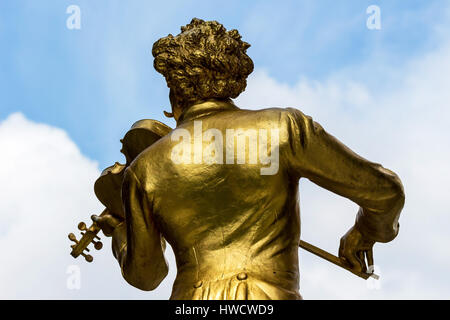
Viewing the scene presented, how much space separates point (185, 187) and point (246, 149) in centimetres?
44

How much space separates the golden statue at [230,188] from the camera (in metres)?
7.27

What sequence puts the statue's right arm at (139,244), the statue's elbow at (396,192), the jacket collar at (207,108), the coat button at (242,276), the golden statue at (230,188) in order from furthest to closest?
Result: the jacket collar at (207,108) < the statue's right arm at (139,244) < the statue's elbow at (396,192) < the golden statue at (230,188) < the coat button at (242,276)

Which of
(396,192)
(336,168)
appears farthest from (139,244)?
(396,192)

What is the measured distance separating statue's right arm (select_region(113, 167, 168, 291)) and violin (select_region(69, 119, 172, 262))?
0.42 meters

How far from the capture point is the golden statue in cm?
727

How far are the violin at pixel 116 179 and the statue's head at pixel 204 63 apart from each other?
41cm

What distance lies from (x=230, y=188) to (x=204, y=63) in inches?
35.0

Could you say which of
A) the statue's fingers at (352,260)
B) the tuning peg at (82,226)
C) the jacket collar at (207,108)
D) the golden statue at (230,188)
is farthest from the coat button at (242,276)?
the tuning peg at (82,226)

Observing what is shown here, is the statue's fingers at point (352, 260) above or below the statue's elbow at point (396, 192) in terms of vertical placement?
below

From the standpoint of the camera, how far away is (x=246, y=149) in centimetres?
739

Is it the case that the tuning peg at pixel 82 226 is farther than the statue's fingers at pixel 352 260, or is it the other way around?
the tuning peg at pixel 82 226

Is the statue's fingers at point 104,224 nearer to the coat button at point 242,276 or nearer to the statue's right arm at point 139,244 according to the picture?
the statue's right arm at point 139,244
